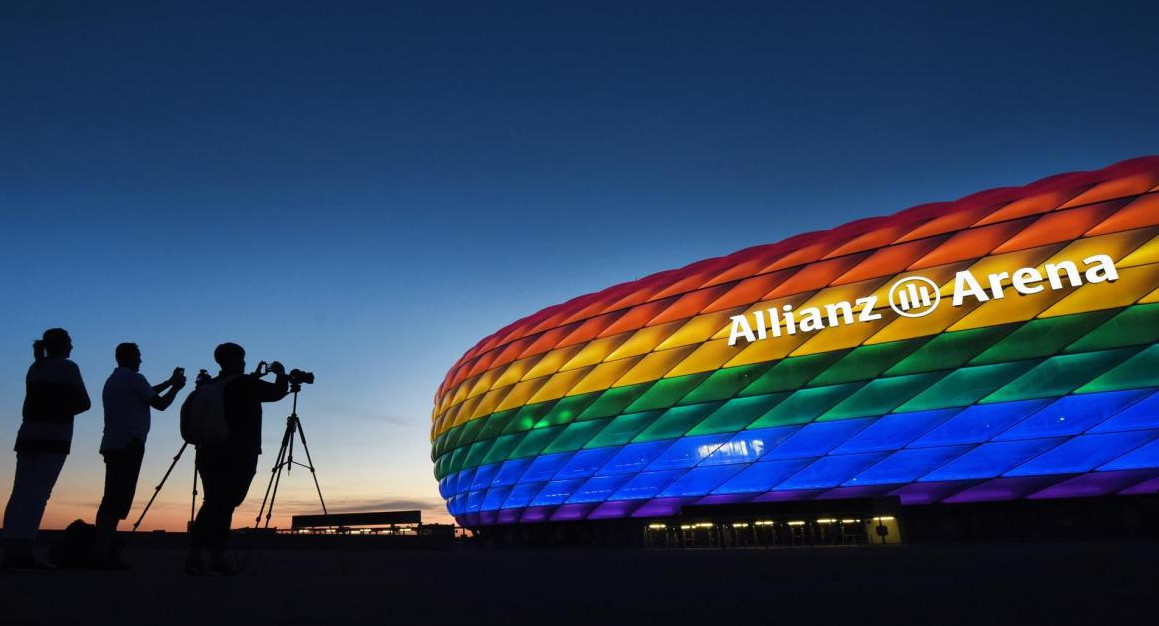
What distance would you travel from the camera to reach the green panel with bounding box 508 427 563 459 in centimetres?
2045

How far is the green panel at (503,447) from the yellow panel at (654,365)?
187 inches

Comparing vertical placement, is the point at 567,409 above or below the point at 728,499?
above

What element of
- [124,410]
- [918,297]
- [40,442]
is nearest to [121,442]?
[124,410]

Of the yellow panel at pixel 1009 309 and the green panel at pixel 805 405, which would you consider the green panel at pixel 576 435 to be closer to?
the green panel at pixel 805 405

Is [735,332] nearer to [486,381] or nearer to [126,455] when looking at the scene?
[486,381]

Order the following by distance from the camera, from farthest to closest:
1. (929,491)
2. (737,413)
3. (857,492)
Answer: (737,413) < (857,492) < (929,491)

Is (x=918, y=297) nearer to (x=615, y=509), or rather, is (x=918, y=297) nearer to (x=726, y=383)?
(x=726, y=383)

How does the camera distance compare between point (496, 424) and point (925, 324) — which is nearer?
point (925, 324)

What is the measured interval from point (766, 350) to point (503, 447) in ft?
33.2

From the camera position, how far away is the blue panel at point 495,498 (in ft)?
73.5

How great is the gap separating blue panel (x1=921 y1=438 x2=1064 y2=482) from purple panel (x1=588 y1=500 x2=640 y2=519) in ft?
24.7

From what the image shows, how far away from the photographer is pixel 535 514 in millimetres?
21047

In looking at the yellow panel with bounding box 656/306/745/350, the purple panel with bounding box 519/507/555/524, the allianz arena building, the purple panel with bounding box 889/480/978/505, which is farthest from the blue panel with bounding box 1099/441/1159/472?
the purple panel with bounding box 519/507/555/524

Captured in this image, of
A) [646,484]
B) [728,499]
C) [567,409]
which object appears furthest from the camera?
[567,409]
